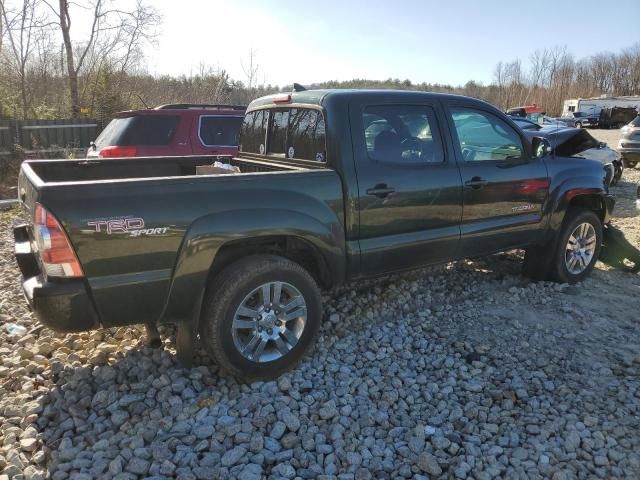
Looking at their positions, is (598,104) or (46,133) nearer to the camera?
(46,133)

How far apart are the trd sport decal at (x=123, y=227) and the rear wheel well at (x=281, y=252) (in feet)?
1.82

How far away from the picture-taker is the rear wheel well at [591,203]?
5.58m

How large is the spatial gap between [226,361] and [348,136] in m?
1.85

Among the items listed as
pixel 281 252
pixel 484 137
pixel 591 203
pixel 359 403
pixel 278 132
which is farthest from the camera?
pixel 591 203

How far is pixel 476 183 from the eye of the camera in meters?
4.46

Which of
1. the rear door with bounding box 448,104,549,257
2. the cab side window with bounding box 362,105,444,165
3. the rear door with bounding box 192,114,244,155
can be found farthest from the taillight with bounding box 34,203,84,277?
the rear door with bounding box 192,114,244,155

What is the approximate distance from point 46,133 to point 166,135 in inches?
388

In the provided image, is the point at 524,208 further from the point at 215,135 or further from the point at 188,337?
the point at 215,135

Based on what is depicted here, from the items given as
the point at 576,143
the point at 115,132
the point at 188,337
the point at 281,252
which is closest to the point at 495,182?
the point at 281,252

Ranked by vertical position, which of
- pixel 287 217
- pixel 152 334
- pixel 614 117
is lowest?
pixel 152 334

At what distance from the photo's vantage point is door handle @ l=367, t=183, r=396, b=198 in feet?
12.5

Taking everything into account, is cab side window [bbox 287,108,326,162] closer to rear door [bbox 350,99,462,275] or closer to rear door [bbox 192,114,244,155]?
rear door [bbox 350,99,462,275]

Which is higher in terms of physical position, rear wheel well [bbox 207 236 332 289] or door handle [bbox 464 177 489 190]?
door handle [bbox 464 177 489 190]

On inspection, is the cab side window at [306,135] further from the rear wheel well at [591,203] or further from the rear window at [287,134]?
the rear wheel well at [591,203]
